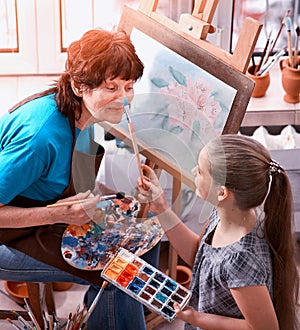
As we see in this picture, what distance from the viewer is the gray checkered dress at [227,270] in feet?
5.92

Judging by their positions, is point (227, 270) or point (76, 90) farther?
point (76, 90)

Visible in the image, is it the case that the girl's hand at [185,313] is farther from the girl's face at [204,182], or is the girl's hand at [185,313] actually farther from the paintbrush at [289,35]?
the paintbrush at [289,35]

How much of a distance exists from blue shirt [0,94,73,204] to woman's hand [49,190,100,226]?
0.08m

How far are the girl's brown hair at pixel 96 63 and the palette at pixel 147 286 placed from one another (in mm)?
455

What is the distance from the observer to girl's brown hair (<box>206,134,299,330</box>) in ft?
5.86

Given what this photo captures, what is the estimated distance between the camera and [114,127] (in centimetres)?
207

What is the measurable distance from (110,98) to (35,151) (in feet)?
0.79

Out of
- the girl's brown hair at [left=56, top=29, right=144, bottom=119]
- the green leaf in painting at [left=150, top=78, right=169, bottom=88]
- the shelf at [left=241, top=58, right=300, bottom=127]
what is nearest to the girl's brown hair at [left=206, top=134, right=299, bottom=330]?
the girl's brown hair at [left=56, top=29, right=144, bottom=119]

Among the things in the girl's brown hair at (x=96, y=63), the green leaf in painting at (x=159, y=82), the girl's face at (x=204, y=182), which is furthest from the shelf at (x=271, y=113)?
the girl's face at (x=204, y=182)

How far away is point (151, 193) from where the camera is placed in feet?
6.50

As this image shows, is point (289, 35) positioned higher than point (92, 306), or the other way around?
point (289, 35)

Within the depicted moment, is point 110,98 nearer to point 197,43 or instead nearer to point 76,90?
point 76,90

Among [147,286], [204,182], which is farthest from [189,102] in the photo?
[147,286]

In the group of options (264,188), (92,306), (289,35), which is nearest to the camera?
(264,188)
